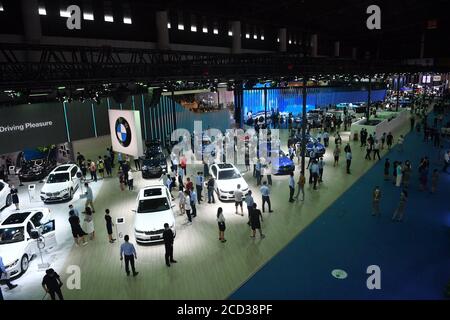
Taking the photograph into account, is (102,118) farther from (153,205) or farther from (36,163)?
(153,205)

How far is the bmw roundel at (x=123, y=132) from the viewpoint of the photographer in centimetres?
1820

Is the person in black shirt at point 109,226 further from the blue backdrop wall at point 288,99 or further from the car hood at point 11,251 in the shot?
the blue backdrop wall at point 288,99

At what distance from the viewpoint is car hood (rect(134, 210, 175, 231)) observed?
34.4 ft

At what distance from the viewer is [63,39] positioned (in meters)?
17.0

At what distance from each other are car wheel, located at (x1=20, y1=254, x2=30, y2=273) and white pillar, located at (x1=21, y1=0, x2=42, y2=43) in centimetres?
1077

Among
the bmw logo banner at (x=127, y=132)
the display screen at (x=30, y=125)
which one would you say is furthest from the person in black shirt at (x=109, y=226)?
the display screen at (x=30, y=125)

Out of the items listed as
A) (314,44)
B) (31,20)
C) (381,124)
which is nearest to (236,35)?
(381,124)

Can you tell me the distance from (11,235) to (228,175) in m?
8.29

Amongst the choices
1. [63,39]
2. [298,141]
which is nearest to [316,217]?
[298,141]

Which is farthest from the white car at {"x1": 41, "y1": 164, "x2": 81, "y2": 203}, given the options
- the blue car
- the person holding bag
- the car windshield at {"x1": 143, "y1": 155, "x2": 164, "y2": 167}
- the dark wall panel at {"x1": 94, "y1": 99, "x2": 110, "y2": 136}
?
the blue car

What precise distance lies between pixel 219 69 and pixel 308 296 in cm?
1011


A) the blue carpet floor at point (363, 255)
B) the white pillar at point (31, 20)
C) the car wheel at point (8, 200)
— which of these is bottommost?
the blue carpet floor at point (363, 255)

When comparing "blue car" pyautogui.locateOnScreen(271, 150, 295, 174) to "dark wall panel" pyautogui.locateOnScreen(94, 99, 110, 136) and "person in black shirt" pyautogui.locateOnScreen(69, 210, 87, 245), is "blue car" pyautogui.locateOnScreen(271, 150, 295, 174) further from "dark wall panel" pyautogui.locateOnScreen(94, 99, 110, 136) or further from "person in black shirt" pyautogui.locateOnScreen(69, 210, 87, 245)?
"dark wall panel" pyautogui.locateOnScreen(94, 99, 110, 136)

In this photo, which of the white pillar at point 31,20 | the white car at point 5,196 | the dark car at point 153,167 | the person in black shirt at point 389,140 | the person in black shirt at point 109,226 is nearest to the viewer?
the person in black shirt at point 109,226
